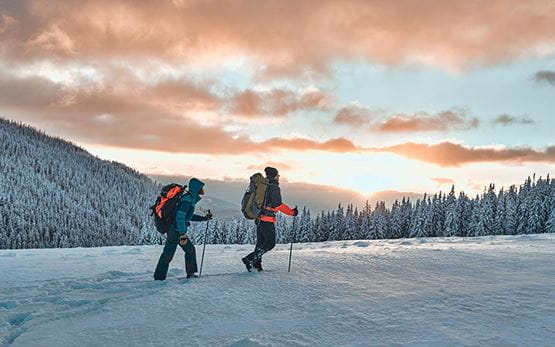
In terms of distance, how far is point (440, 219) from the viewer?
81938mm

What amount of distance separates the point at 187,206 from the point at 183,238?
2.43 feet

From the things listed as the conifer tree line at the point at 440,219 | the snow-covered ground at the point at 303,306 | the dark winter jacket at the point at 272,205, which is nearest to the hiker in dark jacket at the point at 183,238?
the snow-covered ground at the point at 303,306

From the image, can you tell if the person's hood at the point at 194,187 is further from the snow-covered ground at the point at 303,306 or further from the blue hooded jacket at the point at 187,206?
the snow-covered ground at the point at 303,306

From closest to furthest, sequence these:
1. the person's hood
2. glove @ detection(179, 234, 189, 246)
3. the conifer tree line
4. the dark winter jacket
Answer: glove @ detection(179, 234, 189, 246) < the person's hood < the dark winter jacket < the conifer tree line

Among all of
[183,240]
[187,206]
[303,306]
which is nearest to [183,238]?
[183,240]

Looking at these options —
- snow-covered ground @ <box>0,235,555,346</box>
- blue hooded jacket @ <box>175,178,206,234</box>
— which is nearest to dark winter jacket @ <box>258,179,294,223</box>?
snow-covered ground @ <box>0,235,555,346</box>

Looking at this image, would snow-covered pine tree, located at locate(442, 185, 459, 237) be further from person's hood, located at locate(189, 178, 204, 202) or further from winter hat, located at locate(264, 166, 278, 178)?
person's hood, located at locate(189, 178, 204, 202)

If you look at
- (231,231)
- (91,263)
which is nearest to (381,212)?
(231,231)

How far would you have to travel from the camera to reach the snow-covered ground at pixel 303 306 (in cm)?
437

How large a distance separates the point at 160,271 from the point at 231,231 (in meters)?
98.9

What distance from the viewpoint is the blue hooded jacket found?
8695 mm

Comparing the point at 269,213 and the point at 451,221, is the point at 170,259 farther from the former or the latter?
the point at 451,221

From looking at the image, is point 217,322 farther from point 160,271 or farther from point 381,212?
point 381,212

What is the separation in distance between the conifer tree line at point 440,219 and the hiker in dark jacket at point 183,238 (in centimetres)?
6246
